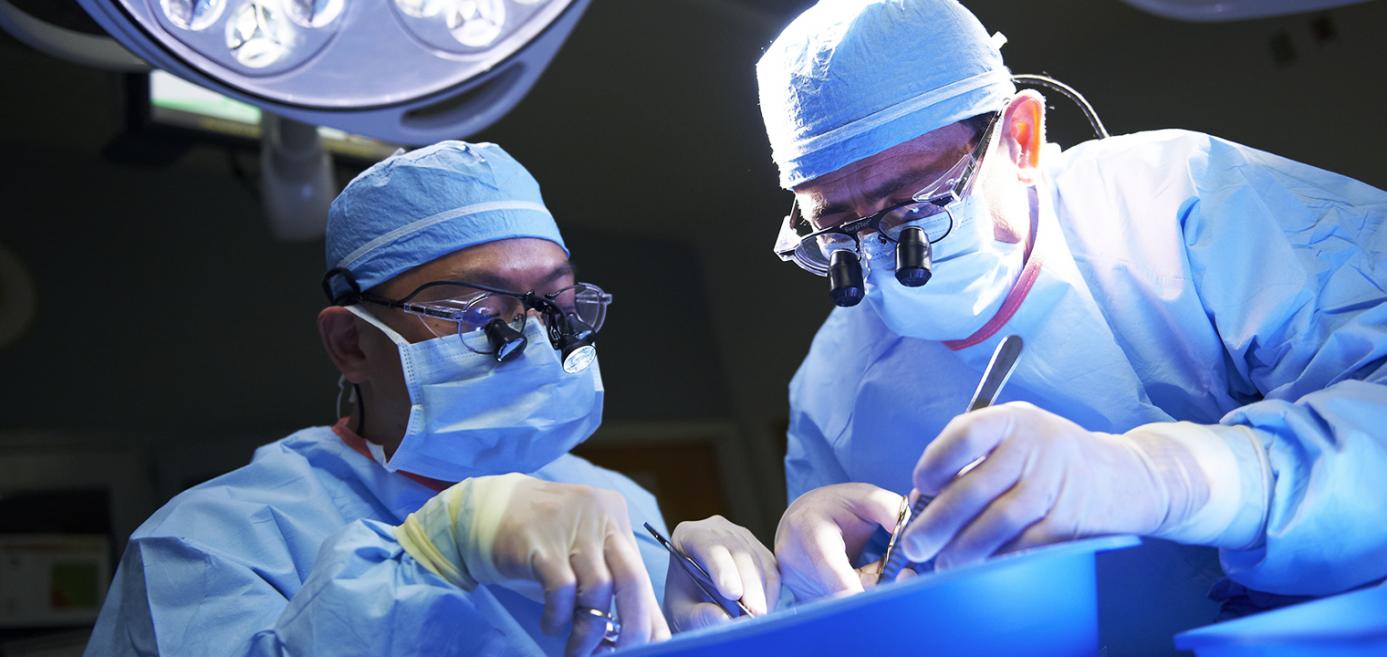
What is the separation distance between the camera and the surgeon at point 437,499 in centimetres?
116

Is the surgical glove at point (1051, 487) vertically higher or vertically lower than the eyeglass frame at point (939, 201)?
lower

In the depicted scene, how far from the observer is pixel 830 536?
53.3 inches

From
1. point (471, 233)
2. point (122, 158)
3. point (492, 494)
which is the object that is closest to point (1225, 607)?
point (492, 494)

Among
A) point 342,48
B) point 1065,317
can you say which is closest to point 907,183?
point 1065,317

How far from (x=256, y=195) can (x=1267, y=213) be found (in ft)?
12.5

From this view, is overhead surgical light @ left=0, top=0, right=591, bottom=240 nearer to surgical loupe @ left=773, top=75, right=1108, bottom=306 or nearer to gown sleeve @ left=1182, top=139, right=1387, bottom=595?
surgical loupe @ left=773, top=75, right=1108, bottom=306

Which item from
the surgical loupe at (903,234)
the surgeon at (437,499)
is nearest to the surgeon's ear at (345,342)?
the surgeon at (437,499)

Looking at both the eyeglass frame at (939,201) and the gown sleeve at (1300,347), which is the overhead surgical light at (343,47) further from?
the gown sleeve at (1300,347)

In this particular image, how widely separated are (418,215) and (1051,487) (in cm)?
108

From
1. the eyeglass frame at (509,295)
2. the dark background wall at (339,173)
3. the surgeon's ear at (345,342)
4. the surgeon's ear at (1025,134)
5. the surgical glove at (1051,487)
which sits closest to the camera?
the surgical glove at (1051,487)

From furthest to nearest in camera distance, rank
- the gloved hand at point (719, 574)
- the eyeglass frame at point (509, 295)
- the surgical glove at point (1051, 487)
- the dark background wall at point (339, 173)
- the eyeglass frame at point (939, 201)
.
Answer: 1. the dark background wall at point (339, 173)
2. the eyeglass frame at point (509, 295)
3. the eyeglass frame at point (939, 201)
4. the gloved hand at point (719, 574)
5. the surgical glove at point (1051, 487)

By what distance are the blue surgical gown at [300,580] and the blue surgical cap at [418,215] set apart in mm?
280

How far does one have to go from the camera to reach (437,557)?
120 cm

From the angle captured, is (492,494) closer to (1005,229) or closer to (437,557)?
(437,557)
